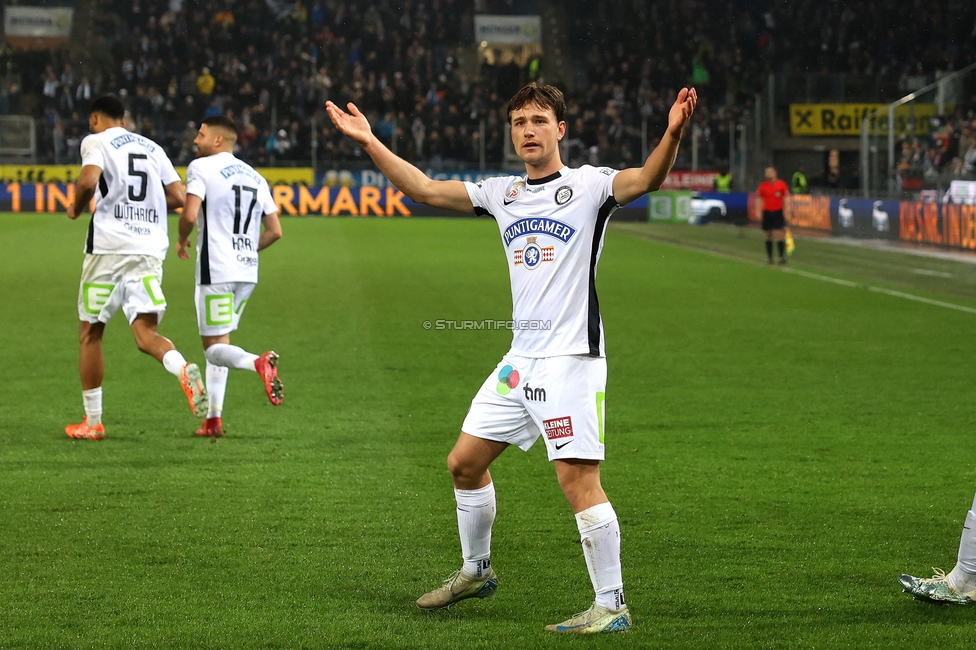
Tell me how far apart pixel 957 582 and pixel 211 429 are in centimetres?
458

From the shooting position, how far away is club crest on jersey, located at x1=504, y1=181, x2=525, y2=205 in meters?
4.18

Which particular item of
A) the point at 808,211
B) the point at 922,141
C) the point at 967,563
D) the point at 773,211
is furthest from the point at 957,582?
the point at 808,211

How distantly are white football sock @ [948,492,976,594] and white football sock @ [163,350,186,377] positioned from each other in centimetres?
444

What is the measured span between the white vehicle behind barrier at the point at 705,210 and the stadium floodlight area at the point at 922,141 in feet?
20.9

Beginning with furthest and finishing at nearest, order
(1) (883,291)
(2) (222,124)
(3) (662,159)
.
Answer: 1. (1) (883,291)
2. (2) (222,124)
3. (3) (662,159)

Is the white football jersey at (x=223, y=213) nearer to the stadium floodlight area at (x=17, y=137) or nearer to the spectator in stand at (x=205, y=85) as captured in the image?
the stadium floodlight area at (x=17, y=137)

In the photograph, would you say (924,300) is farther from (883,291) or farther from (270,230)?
(270,230)

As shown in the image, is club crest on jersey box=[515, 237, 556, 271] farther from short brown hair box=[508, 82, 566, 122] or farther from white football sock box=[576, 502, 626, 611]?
white football sock box=[576, 502, 626, 611]

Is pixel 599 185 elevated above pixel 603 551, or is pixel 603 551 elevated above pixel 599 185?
pixel 599 185

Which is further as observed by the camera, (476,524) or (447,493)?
(447,493)

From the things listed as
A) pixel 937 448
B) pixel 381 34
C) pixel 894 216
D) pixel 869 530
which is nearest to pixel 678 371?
pixel 937 448

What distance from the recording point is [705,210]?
3519cm

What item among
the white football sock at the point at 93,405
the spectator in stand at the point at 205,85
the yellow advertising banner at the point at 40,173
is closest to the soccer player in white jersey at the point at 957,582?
the white football sock at the point at 93,405

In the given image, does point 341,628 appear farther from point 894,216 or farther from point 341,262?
point 894,216
